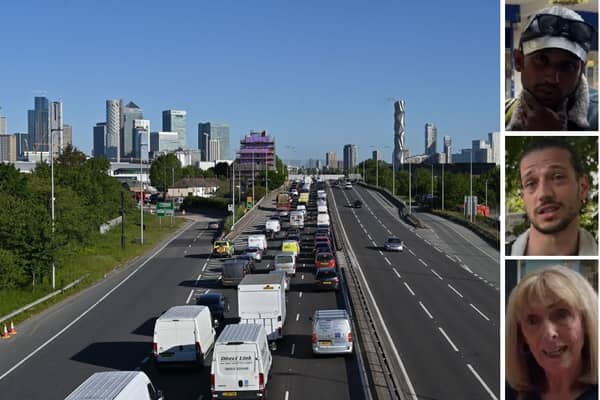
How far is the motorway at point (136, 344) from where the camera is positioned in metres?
20.2

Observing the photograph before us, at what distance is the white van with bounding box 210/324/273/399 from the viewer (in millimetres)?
18031

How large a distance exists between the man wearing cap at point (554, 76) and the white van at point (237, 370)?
13640 millimetres

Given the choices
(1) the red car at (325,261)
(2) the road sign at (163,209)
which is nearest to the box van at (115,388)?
(1) the red car at (325,261)

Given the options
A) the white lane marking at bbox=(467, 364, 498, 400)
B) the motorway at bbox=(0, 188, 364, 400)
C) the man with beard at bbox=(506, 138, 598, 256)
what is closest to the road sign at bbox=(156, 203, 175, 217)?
the motorway at bbox=(0, 188, 364, 400)

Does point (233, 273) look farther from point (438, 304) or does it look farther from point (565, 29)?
point (565, 29)

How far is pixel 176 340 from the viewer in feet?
70.2

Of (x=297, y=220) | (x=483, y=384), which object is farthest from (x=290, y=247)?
(x=483, y=384)

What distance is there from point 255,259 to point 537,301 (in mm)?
44893

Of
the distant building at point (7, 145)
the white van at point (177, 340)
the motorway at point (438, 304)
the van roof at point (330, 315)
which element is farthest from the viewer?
the distant building at point (7, 145)

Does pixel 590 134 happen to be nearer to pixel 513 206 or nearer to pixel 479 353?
pixel 513 206

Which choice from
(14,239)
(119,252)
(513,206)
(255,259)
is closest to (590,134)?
(513,206)

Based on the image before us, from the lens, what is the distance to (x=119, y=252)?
57.5 m

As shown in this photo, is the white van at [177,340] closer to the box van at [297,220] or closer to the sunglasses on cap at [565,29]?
the sunglasses on cap at [565,29]

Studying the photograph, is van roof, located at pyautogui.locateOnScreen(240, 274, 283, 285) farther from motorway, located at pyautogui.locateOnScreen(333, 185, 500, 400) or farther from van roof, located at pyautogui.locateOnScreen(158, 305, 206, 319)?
motorway, located at pyautogui.locateOnScreen(333, 185, 500, 400)
